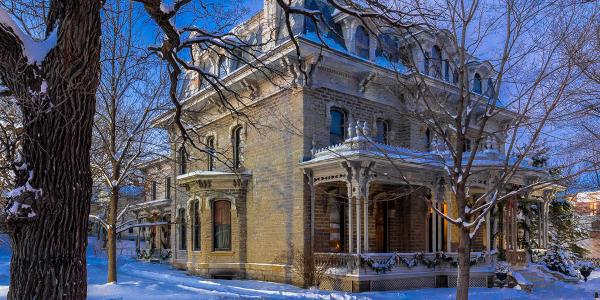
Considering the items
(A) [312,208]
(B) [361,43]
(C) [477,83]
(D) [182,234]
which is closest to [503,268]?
(A) [312,208]

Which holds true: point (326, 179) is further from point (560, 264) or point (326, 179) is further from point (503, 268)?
point (560, 264)

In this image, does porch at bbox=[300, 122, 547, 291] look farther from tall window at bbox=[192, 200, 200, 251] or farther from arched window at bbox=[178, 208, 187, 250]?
arched window at bbox=[178, 208, 187, 250]

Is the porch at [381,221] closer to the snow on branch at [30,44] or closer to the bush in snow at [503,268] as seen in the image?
the bush in snow at [503,268]

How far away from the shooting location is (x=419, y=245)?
63.8 ft

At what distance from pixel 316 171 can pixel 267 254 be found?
387cm

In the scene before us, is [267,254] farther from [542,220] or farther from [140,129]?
[542,220]

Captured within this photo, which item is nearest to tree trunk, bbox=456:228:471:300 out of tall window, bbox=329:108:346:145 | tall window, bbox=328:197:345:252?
tall window, bbox=328:197:345:252

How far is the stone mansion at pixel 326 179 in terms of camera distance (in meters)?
15.7

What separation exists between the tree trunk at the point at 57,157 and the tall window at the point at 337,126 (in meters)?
13.3

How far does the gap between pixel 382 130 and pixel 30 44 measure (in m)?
16.1

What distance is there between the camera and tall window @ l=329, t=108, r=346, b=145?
1806 cm

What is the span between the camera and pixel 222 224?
66.2 feet

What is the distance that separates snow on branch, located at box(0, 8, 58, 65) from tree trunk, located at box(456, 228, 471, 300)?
21.8ft

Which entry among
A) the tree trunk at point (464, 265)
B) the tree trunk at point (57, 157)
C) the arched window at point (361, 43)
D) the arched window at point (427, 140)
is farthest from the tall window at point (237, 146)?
the tree trunk at point (57, 157)
